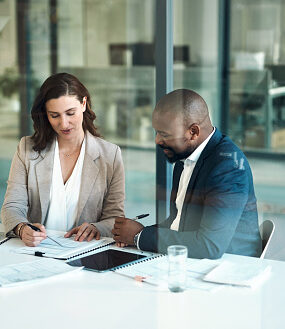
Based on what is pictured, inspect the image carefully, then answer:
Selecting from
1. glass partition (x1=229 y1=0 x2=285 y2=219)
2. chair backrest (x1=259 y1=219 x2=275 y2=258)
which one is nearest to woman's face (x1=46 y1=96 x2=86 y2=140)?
chair backrest (x1=259 y1=219 x2=275 y2=258)

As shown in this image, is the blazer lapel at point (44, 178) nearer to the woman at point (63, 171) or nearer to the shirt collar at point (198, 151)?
the woman at point (63, 171)

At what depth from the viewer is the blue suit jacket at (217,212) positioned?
7.97 feet

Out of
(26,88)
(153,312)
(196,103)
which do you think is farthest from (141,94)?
(153,312)

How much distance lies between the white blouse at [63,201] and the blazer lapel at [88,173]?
1.0 inches

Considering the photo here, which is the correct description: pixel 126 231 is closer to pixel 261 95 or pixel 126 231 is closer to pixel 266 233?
pixel 266 233

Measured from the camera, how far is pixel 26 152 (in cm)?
323

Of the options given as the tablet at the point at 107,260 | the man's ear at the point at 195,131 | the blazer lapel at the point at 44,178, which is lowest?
the tablet at the point at 107,260

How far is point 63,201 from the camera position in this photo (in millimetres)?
3186

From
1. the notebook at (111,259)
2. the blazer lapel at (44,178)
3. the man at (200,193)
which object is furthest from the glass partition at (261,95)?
the notebook at (111,259)

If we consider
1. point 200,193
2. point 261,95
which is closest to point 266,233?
point 200,193

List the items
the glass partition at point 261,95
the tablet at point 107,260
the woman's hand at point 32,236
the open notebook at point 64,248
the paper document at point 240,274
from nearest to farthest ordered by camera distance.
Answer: the paper document at point 240,274 → the tablet at point 107,260 → the open notebook at point 64,248 → the woman's hand at point 32,236 → the glass partition at point 261,95

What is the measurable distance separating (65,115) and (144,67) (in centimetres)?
229

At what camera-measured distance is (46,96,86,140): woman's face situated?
3.19 meters

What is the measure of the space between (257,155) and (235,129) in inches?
10.9
